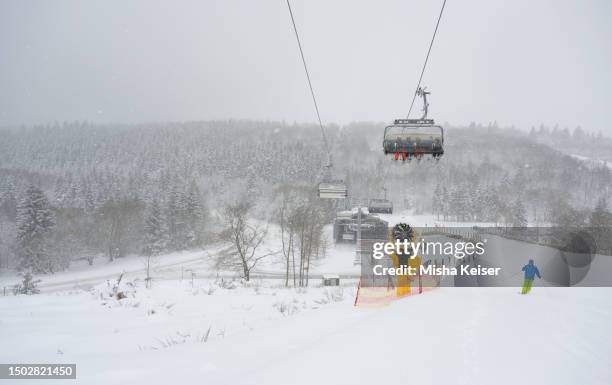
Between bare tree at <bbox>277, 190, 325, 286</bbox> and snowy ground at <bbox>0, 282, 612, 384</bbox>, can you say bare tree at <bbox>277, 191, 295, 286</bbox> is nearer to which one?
bare tree at <bbox>277, 190, 325, 286</bbox>

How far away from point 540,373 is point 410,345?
6.64 feet

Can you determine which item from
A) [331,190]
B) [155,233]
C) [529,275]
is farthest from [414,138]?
[155,233]

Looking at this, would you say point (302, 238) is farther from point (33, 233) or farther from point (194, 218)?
point (33, 233)

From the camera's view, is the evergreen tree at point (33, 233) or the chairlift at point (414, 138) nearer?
the chairlift at point (414, 138)

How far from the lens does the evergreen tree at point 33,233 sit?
45.3m

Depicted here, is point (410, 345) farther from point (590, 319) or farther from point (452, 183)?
point (452, 183)

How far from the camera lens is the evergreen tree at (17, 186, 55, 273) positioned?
4528 cm

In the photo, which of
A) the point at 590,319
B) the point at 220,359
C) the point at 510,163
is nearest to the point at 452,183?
the point at 510,163

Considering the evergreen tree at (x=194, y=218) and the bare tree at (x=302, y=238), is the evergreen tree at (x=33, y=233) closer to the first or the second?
the evergreen tree at (x=194, y=218)

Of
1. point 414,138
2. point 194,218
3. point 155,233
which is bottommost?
point 155,233

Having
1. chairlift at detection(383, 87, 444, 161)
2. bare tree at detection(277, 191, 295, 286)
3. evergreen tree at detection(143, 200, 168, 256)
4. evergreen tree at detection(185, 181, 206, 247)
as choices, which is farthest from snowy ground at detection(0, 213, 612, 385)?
evergreen tree at detection(185, 181, 206, 247)

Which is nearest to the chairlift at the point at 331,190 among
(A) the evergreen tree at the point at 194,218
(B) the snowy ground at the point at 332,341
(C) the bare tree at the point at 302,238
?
(B) the snowy ground at the point at 332,341

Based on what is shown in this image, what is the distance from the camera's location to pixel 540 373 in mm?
5008

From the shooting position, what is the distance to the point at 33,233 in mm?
45875
